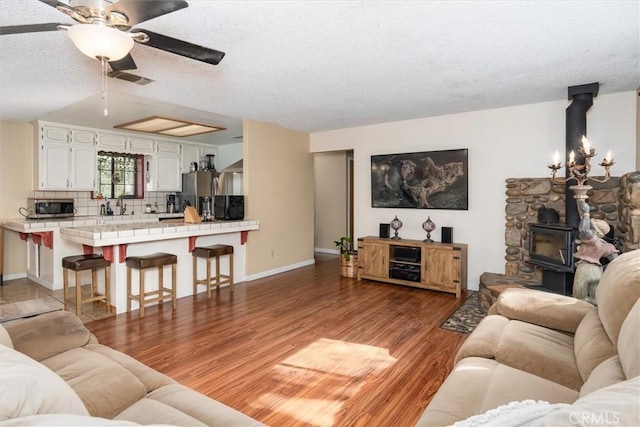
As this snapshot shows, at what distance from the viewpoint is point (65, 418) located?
763 millimetres

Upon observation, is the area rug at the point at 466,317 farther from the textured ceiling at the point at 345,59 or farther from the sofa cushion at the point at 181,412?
the sofa cushion at the point at 181,412

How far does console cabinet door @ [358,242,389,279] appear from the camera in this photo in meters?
5.08

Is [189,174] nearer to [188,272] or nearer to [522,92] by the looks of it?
[188,272]

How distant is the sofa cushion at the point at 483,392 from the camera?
1.31 m

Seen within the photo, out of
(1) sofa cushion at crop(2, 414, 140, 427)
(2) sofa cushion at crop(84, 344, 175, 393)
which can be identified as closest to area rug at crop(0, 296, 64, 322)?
(2) sofa cushion at crop(84, 344, 175, 393)

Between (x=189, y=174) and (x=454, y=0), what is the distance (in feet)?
19.4

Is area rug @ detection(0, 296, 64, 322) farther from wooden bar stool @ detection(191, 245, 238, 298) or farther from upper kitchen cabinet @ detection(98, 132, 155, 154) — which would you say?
upper kitchen cabinet @ detection(98, 132, 155, 154)

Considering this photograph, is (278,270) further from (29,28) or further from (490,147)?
(29,28)

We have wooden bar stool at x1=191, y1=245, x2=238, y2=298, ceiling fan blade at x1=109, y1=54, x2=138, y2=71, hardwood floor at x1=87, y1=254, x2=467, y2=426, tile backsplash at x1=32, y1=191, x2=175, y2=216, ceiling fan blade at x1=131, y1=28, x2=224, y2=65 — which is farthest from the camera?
tile backsplash at x1=32, y1=191, x2=175, y2=216

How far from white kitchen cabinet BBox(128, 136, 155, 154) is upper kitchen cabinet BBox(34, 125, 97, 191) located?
583 mm

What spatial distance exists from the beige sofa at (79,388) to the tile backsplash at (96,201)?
4.92m

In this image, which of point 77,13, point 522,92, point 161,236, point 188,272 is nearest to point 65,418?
point 77,13

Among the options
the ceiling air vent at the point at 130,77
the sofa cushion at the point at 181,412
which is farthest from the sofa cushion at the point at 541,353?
the ceiling air vent at the point at 130,77

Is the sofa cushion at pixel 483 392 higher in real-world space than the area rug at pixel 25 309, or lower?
lower
